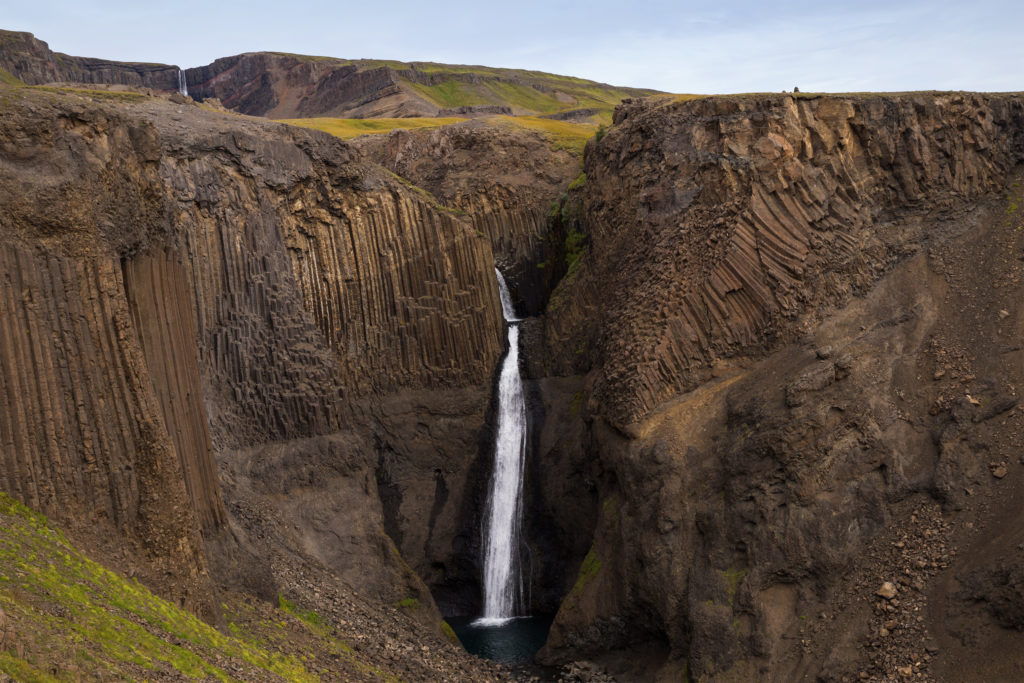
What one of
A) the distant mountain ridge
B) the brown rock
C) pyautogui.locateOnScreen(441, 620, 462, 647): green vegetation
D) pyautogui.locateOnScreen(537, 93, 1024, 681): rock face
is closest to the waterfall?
pyautogui.locateOnScreen(441, 620, 462, 647): green vegetation

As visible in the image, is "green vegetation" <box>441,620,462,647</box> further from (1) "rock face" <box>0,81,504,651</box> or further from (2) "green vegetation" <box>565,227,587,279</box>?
(2) "green vegetation" <box>565,227,587,279</box>

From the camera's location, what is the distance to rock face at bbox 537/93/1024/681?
2278cm

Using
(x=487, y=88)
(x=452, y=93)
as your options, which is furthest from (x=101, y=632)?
(x=487, y=88)

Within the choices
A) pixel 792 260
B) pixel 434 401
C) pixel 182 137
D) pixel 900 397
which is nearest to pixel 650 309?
pixel 792 260

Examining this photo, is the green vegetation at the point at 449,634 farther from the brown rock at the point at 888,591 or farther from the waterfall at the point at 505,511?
the brown rock at the point at 888,591

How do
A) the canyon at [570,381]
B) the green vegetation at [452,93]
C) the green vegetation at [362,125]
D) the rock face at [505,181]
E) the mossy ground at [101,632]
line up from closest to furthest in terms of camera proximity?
the mossy ground at [101,632], the canyon at [570,381], the rock face at [505,181], the green vegetation at [362,125], the green vegetation at [452,93]

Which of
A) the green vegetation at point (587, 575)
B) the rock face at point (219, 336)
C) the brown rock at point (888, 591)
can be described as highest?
the rock face at point (219, 336)

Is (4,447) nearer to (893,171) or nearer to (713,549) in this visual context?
(713,549)

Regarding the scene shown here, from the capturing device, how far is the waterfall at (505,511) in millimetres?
32062

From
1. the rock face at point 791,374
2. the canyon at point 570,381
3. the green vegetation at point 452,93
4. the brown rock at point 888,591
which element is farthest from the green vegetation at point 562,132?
the green vegetation at point 452,93

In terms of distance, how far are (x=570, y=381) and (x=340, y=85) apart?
57.9m

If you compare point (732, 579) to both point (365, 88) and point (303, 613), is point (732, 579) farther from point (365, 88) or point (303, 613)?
point (365, 88)

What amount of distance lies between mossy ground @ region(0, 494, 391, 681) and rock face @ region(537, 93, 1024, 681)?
8.61 metres

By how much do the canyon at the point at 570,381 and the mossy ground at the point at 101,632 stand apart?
0.60 ft
